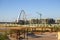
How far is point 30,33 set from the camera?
28.3 meters

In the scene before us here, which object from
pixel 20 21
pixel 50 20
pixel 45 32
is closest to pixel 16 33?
pixel 45 32

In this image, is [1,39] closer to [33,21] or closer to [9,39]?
[9,39]

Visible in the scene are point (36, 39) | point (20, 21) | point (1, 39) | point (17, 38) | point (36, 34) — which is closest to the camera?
point (1, 39)

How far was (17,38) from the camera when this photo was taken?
20359 mm

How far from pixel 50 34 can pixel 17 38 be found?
835 centimetres

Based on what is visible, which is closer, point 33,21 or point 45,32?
point 45,32

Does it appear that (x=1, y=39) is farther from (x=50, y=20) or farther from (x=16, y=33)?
(x=50, y=20)

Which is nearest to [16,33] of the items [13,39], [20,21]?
[13,39]

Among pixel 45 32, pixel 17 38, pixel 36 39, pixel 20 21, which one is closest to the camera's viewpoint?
pixel 17 38

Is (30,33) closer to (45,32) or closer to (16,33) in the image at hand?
(45,32)

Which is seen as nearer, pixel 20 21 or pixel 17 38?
pixel 17 38

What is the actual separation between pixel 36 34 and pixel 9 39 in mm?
6784

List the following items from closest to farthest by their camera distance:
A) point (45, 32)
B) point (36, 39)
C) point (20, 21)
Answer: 1. point (36, 39)
2. point (45, 32)
3. point (20, 21)

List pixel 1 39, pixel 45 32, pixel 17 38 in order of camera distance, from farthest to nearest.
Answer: pixel 45 32, pixel 17 38, pixel 1 39
